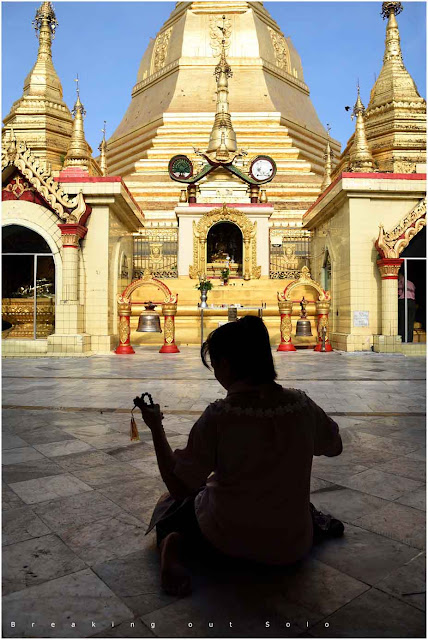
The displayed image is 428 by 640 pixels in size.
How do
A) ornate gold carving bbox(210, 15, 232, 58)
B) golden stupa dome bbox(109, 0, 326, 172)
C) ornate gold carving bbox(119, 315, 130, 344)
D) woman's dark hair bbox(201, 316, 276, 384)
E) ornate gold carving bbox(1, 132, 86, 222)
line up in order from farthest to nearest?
1. ornate gold carving bbox(210, 15, 232, 58)
2. golden stupa dome bbox(109, 0, 326, 172)
3. ornate gold carving bbox(119, 315, 130, 344)
4. ornate gold carving bbox(1, 132, 86, 222)
5. woman's dark hair bbox(201, 316, 276, 384)

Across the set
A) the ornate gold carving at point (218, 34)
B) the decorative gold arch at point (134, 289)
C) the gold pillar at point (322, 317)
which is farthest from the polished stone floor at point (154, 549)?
the ornate gold carving at point (218, 34)

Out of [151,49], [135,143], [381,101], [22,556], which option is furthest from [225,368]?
[151,49]

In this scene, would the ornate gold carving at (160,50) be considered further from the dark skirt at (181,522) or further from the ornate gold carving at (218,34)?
the dark skirt at (181,522)

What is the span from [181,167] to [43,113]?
755 cm

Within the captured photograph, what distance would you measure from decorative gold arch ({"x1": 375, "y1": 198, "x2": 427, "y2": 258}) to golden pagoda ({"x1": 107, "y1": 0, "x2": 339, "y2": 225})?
9.70 meters

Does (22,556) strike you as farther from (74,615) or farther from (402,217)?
(402,217)

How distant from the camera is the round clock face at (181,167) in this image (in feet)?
75.0

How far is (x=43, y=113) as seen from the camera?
23.8 m

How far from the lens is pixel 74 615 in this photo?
1810 mm

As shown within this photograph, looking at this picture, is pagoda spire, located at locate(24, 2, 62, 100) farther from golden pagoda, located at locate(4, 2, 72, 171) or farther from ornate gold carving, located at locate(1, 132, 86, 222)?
ornate gold carving, located at locate(1, 132, 86, 222)

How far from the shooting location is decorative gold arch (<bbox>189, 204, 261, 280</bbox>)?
1991 centimetres

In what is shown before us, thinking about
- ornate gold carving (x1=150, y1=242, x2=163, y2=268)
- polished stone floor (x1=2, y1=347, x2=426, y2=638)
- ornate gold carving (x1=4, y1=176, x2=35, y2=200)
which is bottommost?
polished stone floor (x1=2, y1=347, x2=426, y2=638)

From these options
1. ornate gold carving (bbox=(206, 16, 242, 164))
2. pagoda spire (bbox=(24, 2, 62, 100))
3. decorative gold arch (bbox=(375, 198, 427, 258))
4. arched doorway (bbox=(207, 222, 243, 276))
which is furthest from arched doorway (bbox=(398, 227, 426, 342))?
pagoda spire (bbox=(24, 2, 62, 100))

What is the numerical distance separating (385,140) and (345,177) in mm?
9151
